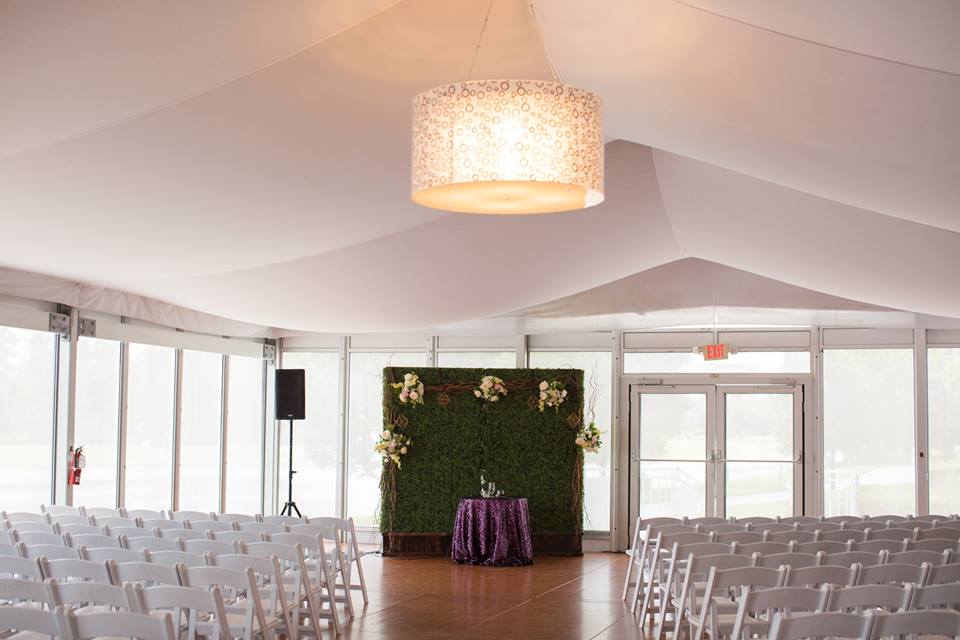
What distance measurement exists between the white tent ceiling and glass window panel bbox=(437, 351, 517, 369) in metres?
3.69

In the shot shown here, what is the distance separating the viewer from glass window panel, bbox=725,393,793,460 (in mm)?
14062

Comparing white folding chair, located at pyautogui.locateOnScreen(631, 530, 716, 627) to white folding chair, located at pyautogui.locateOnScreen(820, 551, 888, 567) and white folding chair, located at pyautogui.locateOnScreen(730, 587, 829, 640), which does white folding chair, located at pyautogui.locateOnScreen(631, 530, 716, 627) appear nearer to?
white folding chair, located at pyautogui.locateOnScreen(820, 551, 888, 567)

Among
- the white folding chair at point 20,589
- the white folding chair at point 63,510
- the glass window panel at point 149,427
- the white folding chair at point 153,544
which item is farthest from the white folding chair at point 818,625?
the glass window panel at point 149,427

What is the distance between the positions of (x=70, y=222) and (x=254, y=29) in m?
3.22

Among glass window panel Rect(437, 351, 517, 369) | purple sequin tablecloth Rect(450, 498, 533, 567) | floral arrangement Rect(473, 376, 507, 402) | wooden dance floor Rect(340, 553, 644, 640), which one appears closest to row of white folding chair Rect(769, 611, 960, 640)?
wooden dance floor Rect(340, 553, 644, 640)

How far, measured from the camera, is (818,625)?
4633 millimetres

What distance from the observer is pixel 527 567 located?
12344mm

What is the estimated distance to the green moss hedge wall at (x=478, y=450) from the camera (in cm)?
1324

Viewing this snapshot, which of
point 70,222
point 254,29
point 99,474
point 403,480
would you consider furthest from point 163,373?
point 254,29

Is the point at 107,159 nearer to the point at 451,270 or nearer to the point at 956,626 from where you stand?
the point at 451,270

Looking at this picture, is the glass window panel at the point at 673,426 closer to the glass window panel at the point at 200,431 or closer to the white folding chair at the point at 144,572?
the glass window panel at the point at 200,431

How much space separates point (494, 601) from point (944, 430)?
677 centimetres

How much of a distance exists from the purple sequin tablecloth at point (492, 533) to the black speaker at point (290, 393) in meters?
2.50

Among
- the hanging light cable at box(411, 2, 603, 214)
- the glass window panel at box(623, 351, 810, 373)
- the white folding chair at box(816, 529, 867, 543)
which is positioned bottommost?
the white folding chair at box(816, 529, 867, 543)
